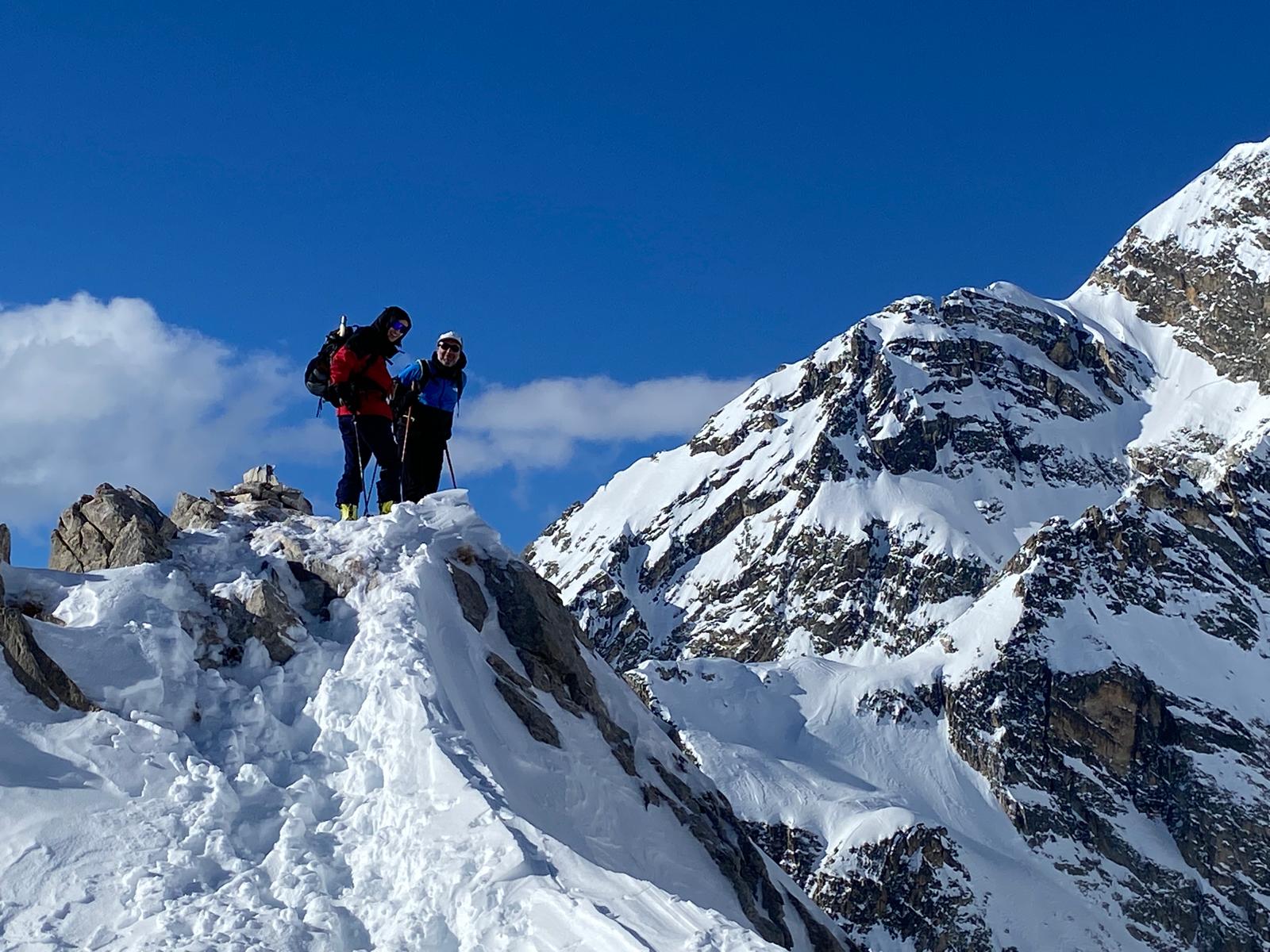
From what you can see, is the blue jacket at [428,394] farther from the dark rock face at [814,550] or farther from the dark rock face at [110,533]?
the dark rock face at [814,550]

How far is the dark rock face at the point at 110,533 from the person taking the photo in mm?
17422

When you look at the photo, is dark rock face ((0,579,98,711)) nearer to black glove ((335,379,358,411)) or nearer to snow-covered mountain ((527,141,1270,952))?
black glove ((335,379,358,411))

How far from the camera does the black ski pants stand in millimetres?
19016

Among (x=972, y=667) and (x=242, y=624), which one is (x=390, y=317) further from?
(x=972, y=667)

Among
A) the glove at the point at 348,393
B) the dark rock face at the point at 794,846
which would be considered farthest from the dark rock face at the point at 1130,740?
the glove at the point at 348,393

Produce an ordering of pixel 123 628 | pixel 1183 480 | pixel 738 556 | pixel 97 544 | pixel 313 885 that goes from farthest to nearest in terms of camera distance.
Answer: pixel 738 556, pixel 1183 480, pixel 97 544, pixel 123 628, pixel 313 885

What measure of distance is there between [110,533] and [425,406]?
4152 millimetres

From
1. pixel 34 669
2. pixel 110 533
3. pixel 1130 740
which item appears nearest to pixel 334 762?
pixel 34 669

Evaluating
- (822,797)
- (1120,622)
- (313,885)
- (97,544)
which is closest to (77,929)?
(313,885)

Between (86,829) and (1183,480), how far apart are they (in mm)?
163242

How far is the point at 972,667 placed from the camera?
138 metres

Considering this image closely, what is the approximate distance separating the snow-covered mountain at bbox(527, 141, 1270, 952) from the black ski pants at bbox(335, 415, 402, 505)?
306ft

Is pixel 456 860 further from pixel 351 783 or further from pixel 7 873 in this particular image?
pixel 7 873

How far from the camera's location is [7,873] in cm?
1173
